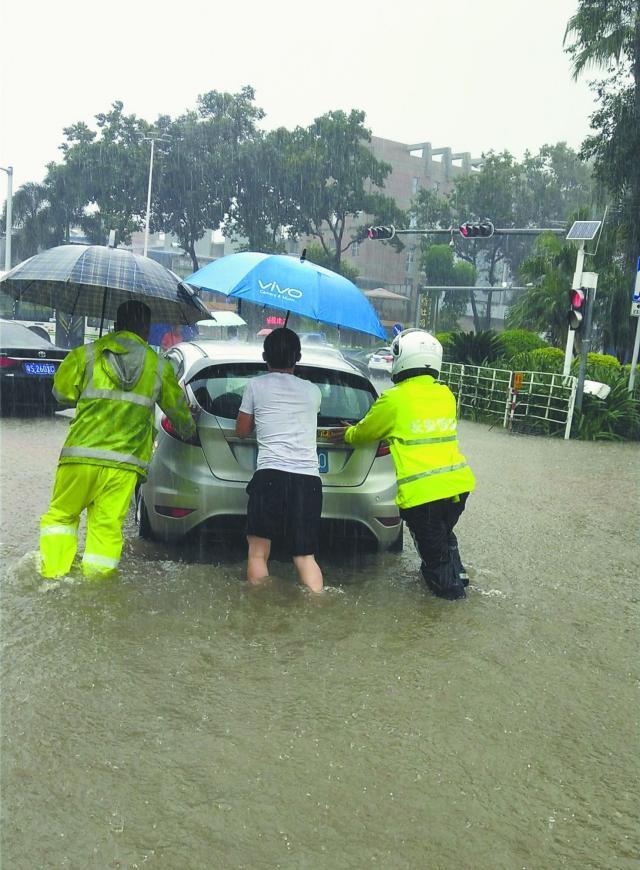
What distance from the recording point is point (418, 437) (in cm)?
536

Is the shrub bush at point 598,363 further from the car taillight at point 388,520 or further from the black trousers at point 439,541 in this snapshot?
the black trousers at point 439,541

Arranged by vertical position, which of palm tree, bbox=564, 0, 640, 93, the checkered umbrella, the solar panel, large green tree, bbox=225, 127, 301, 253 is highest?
palm tree, bbox=564, 0, 640, 93

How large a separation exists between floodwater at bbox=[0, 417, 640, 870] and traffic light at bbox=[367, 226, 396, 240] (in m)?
20.8

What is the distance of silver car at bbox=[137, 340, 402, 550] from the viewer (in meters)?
5.58

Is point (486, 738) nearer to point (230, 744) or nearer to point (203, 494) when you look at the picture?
point (230, 744)

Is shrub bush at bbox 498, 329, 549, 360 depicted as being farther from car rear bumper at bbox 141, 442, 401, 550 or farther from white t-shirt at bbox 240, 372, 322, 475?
white t-shirt at bbox 240, 372, 322, 475

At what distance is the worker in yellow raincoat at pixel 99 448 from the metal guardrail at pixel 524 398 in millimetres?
11926

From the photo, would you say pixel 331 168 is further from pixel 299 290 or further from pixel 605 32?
pixel 299 290

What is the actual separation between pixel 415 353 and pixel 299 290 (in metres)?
0.92

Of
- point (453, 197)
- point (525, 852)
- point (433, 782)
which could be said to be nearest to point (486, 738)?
point (433, 782)

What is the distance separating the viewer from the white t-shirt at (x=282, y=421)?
5.20 m

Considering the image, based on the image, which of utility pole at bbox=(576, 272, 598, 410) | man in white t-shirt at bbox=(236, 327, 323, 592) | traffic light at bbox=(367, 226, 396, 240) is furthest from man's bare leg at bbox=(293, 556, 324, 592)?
traffic light at bbox=(367, 226, 396, 240)

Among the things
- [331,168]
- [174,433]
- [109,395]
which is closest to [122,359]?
[109,395]

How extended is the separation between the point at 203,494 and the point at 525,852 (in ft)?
10.0
